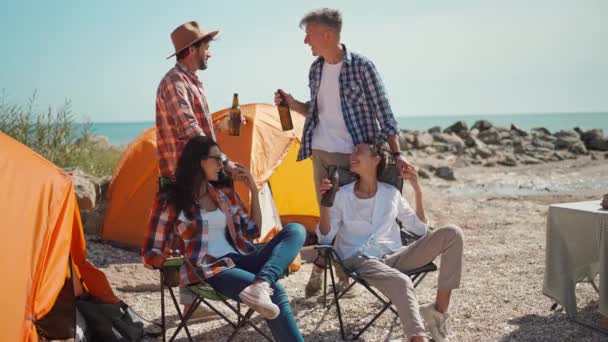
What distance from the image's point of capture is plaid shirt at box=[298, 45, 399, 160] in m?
4.25

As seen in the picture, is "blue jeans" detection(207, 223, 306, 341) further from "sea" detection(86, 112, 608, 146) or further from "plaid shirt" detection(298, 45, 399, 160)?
"sea" detection(86, 112, 608, 146)

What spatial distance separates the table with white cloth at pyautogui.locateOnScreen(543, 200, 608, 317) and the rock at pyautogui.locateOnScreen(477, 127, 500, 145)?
16.1 metres

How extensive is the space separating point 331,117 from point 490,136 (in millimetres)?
16653

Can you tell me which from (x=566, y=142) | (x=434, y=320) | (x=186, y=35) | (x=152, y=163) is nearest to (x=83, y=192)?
(x=152, y=163)

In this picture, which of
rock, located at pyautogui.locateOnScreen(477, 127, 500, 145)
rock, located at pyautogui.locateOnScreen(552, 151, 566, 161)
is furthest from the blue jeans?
rock, located at pyautogui.locateOnScreen(477, 127, 500, 145)

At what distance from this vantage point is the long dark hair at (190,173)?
142 inches

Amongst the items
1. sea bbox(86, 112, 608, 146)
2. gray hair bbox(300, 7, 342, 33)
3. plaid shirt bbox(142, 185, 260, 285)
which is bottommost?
sea bbox(86, 112, 608, 146)

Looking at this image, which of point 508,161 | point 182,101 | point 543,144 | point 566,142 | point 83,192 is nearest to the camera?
point 182,101

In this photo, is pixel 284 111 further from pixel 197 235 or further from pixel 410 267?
pixel 410 267

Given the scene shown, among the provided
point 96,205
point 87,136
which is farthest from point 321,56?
point 87,136

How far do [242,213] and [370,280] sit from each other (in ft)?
2.56

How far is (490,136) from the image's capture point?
66.1ft

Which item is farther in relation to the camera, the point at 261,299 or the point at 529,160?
the point at 529,160

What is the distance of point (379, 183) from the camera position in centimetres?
410
